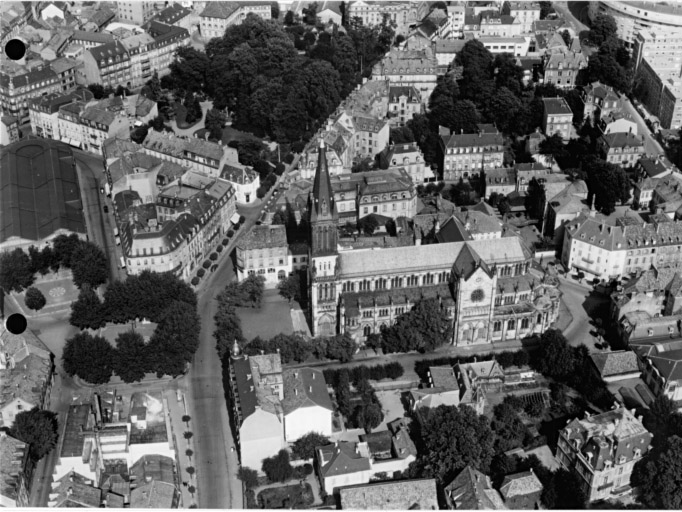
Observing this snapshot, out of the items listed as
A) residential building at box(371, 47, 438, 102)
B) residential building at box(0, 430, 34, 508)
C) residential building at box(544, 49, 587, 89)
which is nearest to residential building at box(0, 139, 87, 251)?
residential building at box(0, 430, 34, 508)

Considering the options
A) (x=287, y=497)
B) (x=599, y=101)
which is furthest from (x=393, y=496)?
(x=599, y=101)

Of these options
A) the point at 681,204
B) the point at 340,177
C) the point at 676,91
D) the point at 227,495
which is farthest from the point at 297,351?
the point at 676,91

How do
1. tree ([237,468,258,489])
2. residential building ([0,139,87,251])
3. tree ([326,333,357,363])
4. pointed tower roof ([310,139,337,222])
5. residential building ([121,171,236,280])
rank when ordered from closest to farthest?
tree ([237,468,258,489]), pointed tower roof ([310,139,337,222]), tree ([326,333,357,363]), residential building ([121,171,236,280]), residential building ([0,139,87,251])

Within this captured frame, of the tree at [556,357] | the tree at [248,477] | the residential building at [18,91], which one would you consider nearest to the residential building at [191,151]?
the residential building at [18,91]

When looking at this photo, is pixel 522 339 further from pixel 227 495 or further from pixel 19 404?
pixel 19 404

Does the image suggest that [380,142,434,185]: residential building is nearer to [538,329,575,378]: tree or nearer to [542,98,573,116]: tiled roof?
[542,98,573,116]: tiled roof

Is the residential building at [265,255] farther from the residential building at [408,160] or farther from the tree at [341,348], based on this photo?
the residential building at [408,160]

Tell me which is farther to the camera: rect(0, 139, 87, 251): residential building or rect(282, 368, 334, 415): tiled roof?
rect(0, 139, 87, 251): residential building

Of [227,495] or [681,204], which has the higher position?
[681,204]
